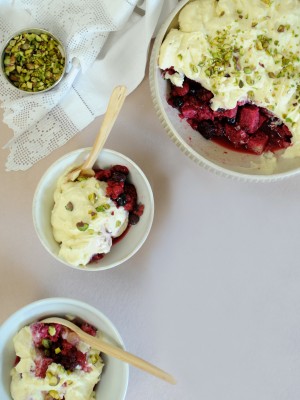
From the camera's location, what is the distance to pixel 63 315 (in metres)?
1.42

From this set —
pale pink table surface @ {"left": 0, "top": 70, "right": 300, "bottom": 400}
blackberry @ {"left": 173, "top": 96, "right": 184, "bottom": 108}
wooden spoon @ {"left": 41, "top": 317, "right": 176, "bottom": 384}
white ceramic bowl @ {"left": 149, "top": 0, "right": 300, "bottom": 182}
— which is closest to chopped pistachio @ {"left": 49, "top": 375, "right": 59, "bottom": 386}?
wooden spoon @ {"left": 41, "top": 317, "right": 176, "bottom": 384}

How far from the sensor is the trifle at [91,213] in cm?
137

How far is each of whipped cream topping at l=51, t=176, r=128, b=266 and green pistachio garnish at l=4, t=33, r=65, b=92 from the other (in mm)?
287

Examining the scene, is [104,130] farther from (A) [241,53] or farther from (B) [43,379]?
(B) [43,379]

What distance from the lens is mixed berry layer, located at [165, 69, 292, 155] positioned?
4.66 ft

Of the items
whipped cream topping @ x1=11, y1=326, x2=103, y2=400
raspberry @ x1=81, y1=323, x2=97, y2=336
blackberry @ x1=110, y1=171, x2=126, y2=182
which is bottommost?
whipped cream topping @ x1=11, y1=326, x2=103, y2=400

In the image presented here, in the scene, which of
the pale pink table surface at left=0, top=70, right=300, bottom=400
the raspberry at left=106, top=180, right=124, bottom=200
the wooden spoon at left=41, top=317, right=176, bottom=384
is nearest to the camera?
the wooden spoon at left=41, top=317, right=176, bottom=384

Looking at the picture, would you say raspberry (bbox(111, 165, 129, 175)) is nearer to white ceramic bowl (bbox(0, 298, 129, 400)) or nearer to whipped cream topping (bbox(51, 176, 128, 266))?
whipped cream topping (bbox(51, 176, 128, 266))

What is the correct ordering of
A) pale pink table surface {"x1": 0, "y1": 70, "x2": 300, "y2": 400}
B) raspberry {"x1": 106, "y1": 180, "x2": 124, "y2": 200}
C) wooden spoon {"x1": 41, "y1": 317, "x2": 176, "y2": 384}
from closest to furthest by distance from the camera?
wooden spoon {"x1": 41, "y1": 317, "x2": 176, "y2": 384}, raspberry {"x1": 106, "y1": 180, "x2": 124, "y2": 200}, pale pink table surface {"x1": 0, "y1": 70, "x2": 300, "y2": 400}

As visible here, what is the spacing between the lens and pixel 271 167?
144cm

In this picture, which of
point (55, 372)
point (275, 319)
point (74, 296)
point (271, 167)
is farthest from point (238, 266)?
point (55, 372)

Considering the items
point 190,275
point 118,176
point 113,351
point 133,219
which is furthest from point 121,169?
point 113,351

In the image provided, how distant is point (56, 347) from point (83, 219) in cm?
32

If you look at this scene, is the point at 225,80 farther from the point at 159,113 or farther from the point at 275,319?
the point at 275,319
